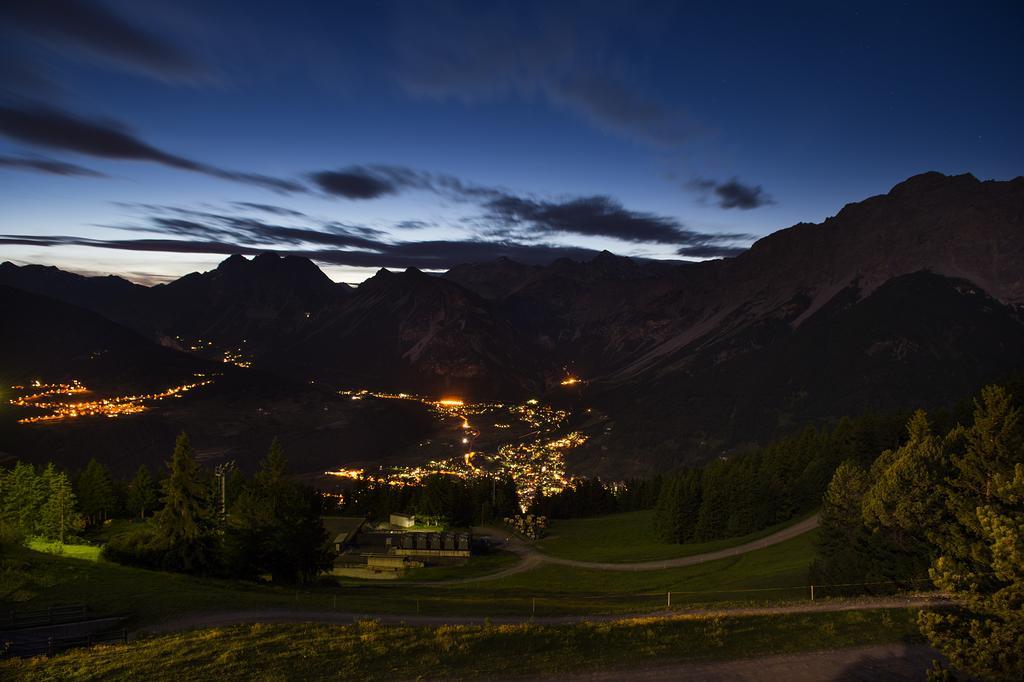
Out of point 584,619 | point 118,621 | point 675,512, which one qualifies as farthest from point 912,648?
point 675,512

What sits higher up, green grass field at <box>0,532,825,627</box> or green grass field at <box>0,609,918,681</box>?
green grass field at <box>0,609,918,681</box>

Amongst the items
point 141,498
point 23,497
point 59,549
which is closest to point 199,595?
point 59,549

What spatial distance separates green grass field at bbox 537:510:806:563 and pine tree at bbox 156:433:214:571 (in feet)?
201

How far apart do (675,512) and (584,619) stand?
72.7 metres

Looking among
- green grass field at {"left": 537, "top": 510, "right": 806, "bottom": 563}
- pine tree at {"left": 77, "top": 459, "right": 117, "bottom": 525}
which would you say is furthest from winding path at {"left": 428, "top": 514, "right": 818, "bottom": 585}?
pine tree at {"left": 77, "top": 459, "right": 117, "bottom": 525}

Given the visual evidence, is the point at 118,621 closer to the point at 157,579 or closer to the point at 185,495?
the point at 157,579

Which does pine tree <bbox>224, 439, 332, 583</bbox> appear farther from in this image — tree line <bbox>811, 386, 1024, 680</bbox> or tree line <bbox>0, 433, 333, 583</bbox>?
tree line <bbox>811, 386, 1024, 680</bbox>

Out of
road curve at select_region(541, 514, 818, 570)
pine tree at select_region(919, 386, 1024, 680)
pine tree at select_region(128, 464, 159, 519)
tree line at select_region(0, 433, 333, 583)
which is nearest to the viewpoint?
pine tree at select_region(919, 386, 1024, 680)

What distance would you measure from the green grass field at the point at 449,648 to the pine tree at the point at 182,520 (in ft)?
71.1

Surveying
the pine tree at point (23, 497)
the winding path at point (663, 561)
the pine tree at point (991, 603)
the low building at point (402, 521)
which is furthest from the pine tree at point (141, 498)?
the pine tree at point (991, 603)

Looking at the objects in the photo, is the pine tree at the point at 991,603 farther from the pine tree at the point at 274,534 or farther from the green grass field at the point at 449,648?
the pine tree at the point at 274,534

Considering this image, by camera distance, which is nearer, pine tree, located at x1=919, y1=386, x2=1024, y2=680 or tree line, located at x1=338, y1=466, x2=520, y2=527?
pine tree, located at x1=919, y1=386, x2=1024, y2=680

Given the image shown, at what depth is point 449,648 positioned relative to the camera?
85.5 ft

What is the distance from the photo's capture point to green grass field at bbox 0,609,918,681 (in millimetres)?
23844
